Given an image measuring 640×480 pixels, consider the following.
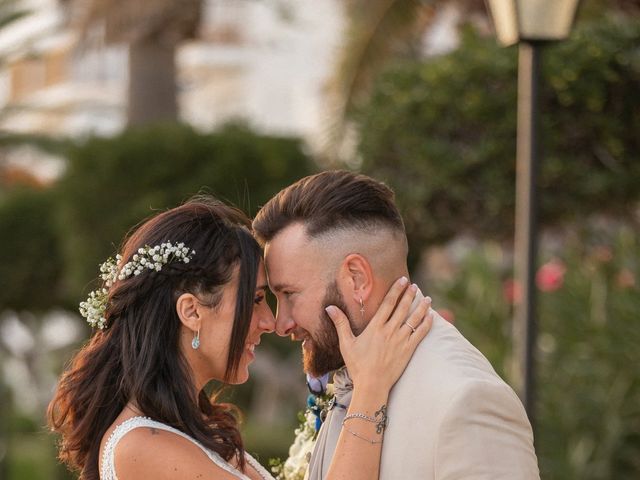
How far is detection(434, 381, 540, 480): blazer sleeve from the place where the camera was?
3.01 m

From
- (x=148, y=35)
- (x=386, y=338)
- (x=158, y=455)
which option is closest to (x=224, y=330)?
(x=158, y=455)

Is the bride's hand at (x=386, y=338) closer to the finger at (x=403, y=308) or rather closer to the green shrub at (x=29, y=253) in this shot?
the finger at (x=403, y=308)

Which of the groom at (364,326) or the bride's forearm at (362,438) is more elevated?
the groom at (364,326)

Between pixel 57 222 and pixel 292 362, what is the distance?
7521mm

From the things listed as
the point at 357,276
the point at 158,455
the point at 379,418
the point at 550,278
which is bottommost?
the point at 550,278

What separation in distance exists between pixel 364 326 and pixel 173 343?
60cm

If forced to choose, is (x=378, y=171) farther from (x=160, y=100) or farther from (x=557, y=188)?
(x=160, y=100)

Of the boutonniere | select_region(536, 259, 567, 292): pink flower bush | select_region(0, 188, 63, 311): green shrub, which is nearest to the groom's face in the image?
the boutonniere

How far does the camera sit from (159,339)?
363 centimetres

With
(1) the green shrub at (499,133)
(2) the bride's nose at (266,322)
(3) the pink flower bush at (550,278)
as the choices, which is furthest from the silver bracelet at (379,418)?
(3) the pink flower bush at (550,278)

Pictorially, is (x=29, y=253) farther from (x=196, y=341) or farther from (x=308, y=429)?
(x=196, y=341)

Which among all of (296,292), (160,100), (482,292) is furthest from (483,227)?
(160,100)

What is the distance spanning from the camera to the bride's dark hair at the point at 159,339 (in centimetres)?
362

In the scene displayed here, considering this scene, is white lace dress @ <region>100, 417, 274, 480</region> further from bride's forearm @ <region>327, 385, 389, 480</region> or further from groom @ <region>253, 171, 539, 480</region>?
bride's forearm @ <region>327, 385, 389, 480</region>
